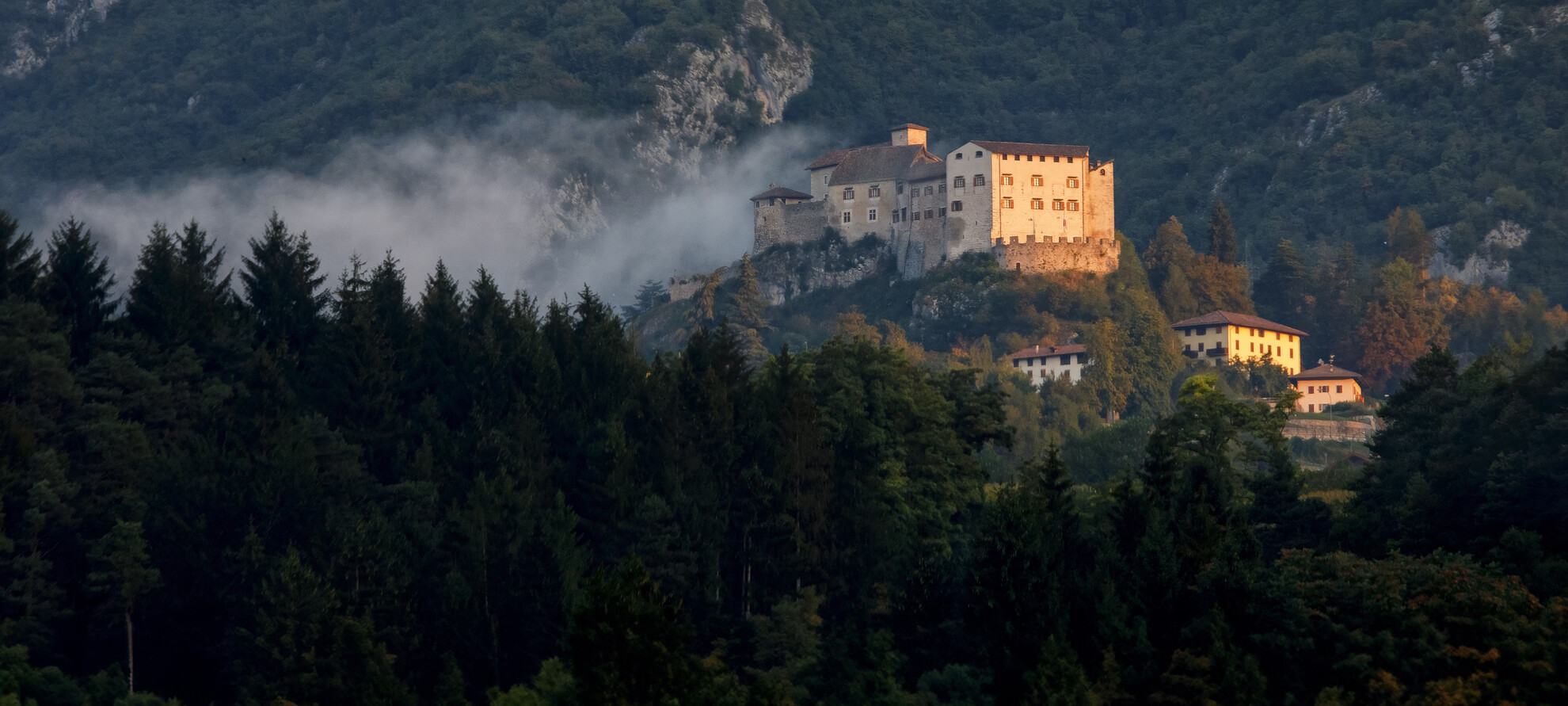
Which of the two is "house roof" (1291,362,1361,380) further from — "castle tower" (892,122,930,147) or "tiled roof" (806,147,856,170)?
"tiled roof" (806,147,856,170)

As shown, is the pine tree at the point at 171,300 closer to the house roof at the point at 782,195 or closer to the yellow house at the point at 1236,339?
the yellow house at the point at 1236,339

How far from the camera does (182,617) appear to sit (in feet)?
165

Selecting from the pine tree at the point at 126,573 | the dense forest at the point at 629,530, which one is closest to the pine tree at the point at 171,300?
the dense forest at the point at 629,530

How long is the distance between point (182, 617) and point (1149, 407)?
231 ft

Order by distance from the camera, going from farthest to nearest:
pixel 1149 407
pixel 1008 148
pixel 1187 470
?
pixel 1008 148 → pixel 1149 407 → pixel 1187 470

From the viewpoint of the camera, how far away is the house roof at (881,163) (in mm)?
132750

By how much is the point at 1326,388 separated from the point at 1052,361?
48.0 ft

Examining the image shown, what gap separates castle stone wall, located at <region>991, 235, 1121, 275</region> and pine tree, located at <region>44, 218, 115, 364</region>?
238ft

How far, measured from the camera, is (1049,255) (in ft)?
411

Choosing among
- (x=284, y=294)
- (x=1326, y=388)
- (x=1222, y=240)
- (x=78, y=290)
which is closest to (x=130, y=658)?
(x=78, y=290)

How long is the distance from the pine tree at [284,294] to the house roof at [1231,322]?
224 ft

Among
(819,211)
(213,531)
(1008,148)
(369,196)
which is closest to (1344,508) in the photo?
(213,531)

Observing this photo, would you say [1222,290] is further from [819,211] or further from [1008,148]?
[819,211]

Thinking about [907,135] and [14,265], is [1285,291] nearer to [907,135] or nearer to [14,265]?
[907,135]
